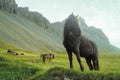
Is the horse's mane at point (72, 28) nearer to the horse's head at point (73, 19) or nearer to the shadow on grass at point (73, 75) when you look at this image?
the horse's head at point (73, 19)

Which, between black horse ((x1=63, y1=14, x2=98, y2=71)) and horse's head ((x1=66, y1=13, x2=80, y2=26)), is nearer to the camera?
black horse ((x1=63, y1=14, x2=98, y2=71))

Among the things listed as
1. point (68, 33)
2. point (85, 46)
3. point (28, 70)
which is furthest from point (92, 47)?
point (28, 70)

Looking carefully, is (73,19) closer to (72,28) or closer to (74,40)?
(72,28)

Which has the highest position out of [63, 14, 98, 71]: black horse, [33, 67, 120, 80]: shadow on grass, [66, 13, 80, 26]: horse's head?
[66, 13, 80, 26]: horse's head

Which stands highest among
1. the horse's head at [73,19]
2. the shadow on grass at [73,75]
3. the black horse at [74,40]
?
the horse's head at [73,19]

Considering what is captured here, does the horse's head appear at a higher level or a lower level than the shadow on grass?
higher

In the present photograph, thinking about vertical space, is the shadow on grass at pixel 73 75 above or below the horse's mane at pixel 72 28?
below

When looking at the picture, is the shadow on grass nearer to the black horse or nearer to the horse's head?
the black horse

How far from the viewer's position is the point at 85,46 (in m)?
21.8

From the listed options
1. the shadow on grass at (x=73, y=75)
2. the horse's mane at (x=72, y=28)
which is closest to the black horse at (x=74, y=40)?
the horse's mane at (x=72, y=28)

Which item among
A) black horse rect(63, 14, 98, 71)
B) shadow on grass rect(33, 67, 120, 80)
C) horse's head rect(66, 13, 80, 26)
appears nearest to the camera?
shadow on grass rect(33, 67, 120, 80)

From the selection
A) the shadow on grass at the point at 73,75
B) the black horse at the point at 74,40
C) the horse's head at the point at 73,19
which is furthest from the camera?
the horse's head at the point at 73,19

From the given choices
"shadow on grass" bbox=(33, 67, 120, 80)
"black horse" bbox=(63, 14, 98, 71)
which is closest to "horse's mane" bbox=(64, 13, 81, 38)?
"black horse" bbox=(63, 14, 98, 71)

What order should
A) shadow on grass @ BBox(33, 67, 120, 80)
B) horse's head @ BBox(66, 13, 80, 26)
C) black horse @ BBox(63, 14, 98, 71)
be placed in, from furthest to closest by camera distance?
horse's head @ BBox(66, 13, 80, 26) < black horse @ BBox(63, 14, 98, 71) < shadow on grass @ BBox(33, 67, 120, 80)
